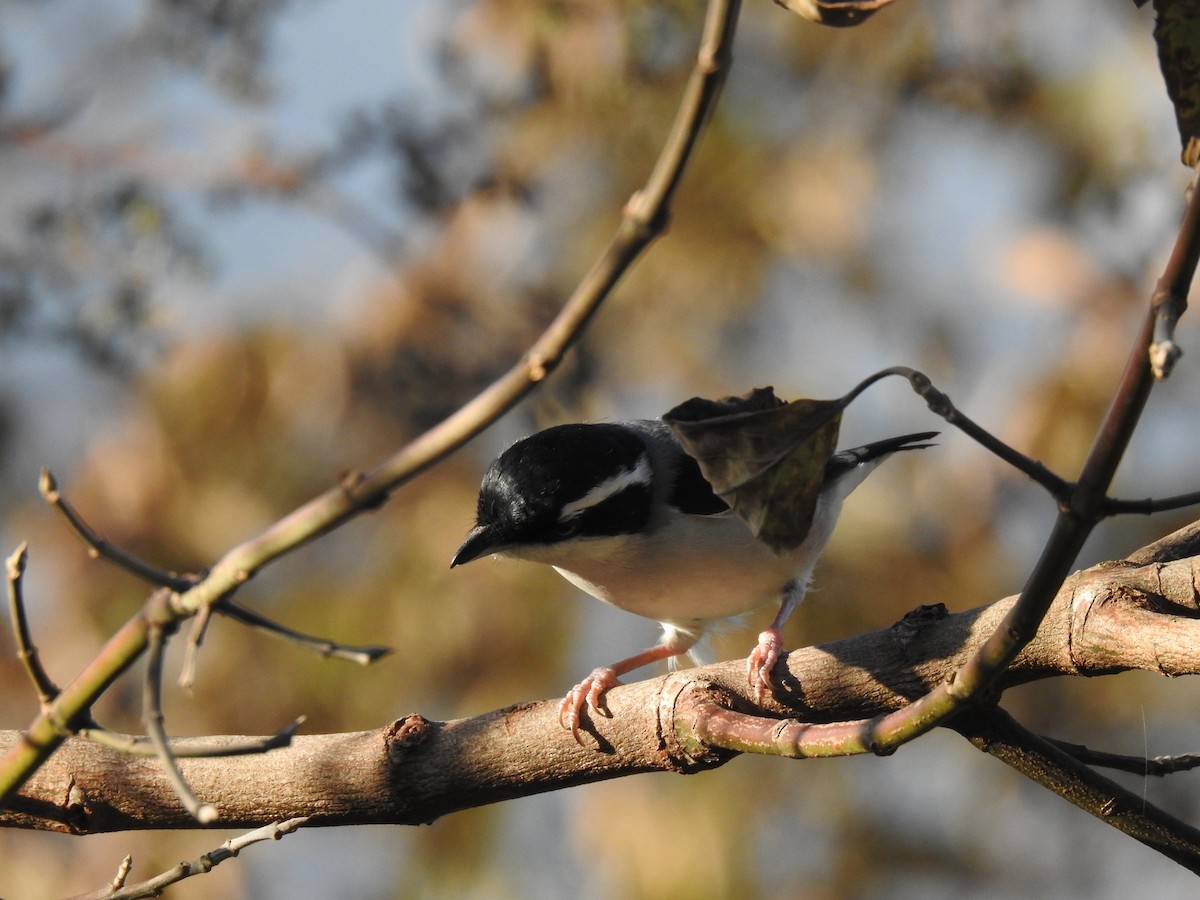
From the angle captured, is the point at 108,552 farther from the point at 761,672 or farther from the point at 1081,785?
the point at 1081,785

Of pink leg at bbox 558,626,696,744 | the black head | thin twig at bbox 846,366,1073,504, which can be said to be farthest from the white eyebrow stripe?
thin twig at bbox 846,366,1073,504

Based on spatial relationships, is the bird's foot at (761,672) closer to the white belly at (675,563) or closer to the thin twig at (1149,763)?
the thin twig at (1149,763)

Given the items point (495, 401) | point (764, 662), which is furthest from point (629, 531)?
point (495, 401)

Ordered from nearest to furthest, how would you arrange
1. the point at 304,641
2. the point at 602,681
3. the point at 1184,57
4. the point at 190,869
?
the point at 304,641 < the point at 1184,57 < the point at 190,869 < the point at 602,681

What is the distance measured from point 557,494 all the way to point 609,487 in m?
0.19

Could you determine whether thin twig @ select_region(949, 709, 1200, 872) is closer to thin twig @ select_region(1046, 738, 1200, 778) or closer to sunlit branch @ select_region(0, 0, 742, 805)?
thin twig @ select_region(1046, 738, 1200, 778)

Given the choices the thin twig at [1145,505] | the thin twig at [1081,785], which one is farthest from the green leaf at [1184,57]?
the thin twig at [1081,785]

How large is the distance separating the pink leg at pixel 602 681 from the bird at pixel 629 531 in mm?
17

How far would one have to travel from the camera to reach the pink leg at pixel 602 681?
267 centimetres

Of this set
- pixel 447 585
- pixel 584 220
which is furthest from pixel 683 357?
pixel 447 585

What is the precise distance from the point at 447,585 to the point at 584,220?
2.14 meters

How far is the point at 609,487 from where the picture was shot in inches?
144

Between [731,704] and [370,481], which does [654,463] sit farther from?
[370,481]

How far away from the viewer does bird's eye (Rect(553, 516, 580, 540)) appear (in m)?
3.59
